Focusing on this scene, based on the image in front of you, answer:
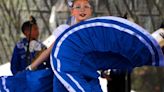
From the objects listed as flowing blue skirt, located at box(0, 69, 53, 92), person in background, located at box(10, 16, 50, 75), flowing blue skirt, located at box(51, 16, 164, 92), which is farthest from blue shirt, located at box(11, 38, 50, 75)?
flowing blue skirt, located at box(51, 16, 164, 92)

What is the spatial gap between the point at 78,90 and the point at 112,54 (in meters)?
0.30

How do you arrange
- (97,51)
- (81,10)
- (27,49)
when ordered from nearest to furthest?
(97,51) → (81,10) → (27,49)

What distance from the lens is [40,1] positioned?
969 centimetres

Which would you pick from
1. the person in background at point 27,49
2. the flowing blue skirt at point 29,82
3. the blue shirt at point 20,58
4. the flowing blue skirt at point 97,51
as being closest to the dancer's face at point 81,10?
the flowing blue skirt at point 97,51

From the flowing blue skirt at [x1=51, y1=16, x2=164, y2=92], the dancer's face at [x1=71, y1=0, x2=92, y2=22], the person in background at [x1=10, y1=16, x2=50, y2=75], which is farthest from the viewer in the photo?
the person in background at [x1=10, y1=16, x2=50, y2=75]

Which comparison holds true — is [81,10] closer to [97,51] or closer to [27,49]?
[97,51]

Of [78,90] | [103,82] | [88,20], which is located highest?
[88,20]

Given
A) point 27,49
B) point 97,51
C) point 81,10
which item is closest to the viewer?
point 97,51

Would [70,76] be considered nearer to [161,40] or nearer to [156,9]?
[161,40]

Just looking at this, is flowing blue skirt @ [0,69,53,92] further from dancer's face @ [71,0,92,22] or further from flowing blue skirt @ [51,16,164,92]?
dancer's face @ [71,0,92,22]

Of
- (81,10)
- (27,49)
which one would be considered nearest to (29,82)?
(81,10)

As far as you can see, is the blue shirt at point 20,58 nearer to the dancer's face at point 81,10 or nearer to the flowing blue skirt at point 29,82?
the flowing blue skirt at point 29,82

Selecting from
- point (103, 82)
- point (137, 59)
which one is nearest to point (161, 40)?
point (137, 59)

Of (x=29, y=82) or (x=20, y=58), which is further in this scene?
(x=20, y=58)
